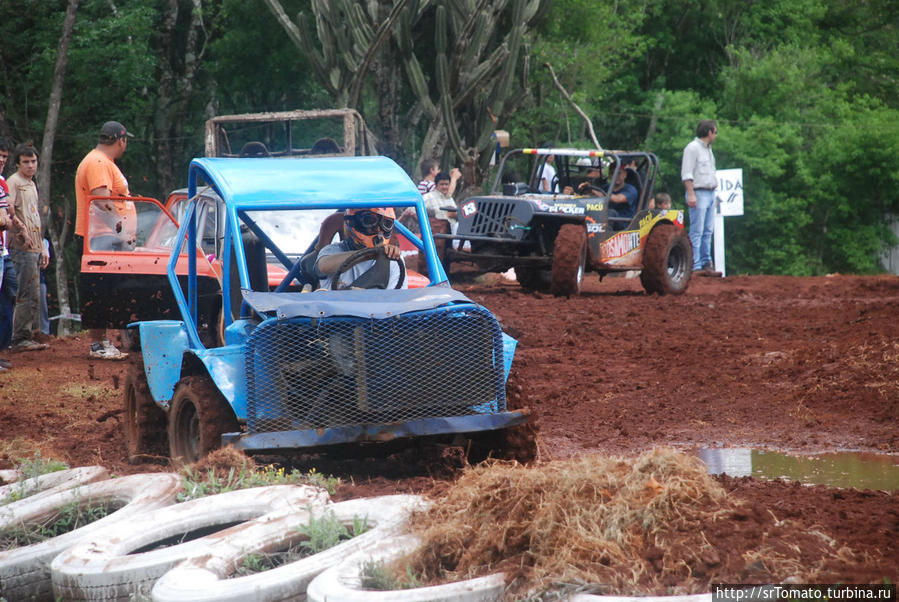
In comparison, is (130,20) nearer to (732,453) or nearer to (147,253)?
(147,253)

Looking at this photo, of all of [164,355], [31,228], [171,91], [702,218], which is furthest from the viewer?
[171,91]

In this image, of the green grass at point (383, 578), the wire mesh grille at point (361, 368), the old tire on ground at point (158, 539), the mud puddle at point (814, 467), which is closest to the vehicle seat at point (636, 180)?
the mud puddle at point (814, 467)

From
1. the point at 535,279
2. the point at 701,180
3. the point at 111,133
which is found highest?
the point at 111,133

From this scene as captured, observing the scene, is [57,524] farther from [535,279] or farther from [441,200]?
[441,200]

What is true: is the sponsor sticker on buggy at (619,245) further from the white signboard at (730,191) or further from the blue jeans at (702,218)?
the white signboard at (730,191)

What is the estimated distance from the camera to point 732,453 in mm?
7207

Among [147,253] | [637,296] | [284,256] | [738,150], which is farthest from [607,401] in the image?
[738,150]

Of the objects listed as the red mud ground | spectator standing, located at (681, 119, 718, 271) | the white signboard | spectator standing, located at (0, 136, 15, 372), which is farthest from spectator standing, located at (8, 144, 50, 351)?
the white signboard

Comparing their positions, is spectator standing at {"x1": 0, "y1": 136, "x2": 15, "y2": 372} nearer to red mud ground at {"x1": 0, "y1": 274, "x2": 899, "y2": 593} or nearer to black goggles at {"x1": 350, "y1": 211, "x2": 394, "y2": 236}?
red mud ground at {"x1": 0, "y1": 274, "x2": 899, "y2": 593}

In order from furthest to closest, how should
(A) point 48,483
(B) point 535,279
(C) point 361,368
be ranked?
1. (B) point 535,279
2. (A) point 48,483
3. (C) point 361,368

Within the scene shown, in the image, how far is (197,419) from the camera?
6312 mm

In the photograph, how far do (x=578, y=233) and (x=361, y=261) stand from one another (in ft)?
27.4

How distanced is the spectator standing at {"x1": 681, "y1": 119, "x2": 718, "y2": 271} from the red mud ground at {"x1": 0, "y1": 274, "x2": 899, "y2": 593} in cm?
349

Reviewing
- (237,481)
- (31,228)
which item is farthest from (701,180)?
(237,481)
